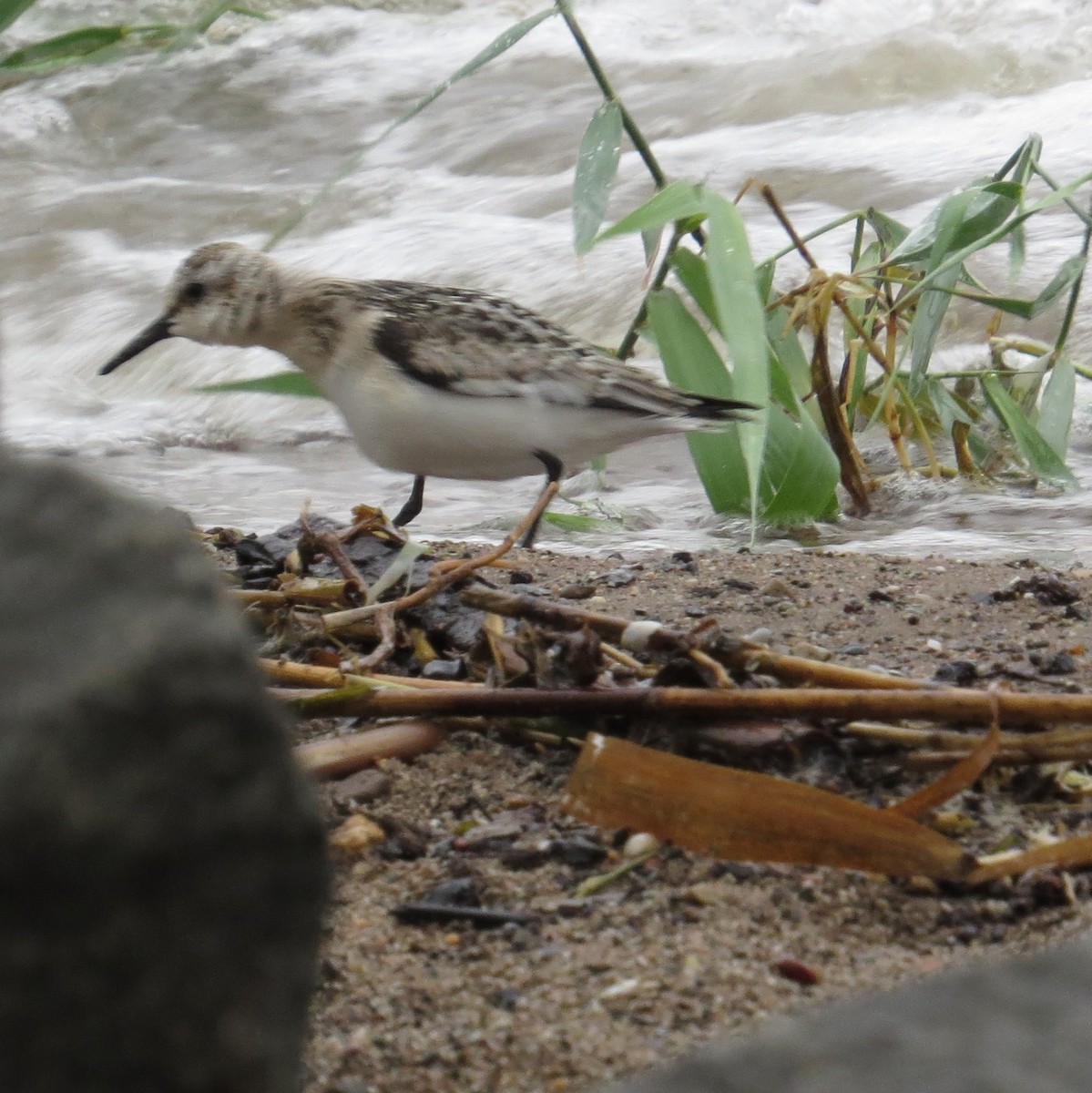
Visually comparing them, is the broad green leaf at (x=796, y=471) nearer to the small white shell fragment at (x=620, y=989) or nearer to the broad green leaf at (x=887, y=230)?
the broad green leaf at (x=887, y=230)

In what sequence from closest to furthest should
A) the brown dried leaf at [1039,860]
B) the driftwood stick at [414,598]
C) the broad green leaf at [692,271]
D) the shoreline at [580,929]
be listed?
the shoreline at [580,929], the brown dried leaf at [1039,860], the driftwood stick at [414,598], the broad green leaf at [692,271]

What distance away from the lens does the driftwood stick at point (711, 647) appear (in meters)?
2.05

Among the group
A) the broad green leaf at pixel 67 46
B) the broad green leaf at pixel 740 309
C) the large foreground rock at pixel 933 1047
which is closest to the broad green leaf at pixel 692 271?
the broad green leaf at pixel 740 309

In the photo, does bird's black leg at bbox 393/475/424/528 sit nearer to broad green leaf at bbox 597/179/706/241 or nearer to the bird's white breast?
the bird's white breast

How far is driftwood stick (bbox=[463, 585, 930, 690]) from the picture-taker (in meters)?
2.05

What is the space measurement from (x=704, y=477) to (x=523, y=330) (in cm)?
72

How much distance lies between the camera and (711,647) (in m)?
2.06

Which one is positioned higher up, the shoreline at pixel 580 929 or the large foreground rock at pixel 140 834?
the large foreground rock at pixel 140 834

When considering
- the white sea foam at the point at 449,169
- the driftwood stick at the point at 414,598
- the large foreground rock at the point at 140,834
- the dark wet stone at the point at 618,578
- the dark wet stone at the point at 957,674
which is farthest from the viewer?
the white sea foam at the point at 449,169

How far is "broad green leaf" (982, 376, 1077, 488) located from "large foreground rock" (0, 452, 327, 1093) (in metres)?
3.52

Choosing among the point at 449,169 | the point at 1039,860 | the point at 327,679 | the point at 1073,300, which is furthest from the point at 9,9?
the point at 449,169

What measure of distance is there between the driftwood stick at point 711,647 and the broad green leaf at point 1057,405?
2.38 metres

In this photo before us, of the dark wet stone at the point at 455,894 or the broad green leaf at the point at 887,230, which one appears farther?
the broad green leaf at the point at 887,230

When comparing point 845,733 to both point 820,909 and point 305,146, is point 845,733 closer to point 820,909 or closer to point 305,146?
point 820,909
